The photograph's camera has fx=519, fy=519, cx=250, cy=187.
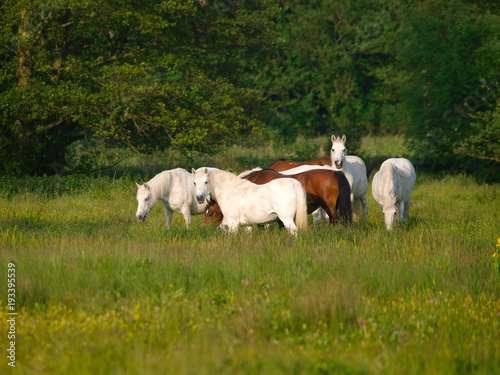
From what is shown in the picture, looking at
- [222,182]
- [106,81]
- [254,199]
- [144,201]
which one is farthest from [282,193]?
[106,81]

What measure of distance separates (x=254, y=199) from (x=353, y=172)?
143 inches

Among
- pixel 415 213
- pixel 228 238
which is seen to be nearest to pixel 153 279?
pixel 228 238

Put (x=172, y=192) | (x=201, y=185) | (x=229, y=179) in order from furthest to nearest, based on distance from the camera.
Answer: (x=172, y=192), (x=229, y=179), (x=201, y=185)

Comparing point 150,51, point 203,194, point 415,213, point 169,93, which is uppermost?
point 150,51

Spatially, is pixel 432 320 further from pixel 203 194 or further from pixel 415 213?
pixel 415 213

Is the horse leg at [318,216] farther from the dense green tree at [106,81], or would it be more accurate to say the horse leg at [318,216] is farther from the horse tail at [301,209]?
the dense green tree at [106,81]

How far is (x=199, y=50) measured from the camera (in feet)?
60.7

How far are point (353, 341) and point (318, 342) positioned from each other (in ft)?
1.12

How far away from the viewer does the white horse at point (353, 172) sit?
1066cm

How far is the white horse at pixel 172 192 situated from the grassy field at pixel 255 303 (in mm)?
1525

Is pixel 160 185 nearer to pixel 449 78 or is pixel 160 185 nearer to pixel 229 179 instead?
pixel 229 179

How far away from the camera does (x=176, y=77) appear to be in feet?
49.5

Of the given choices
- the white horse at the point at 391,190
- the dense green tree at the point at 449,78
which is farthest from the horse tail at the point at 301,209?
the dense green tree at the point at 449,78

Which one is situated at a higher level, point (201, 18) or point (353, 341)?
point (201, 18)
